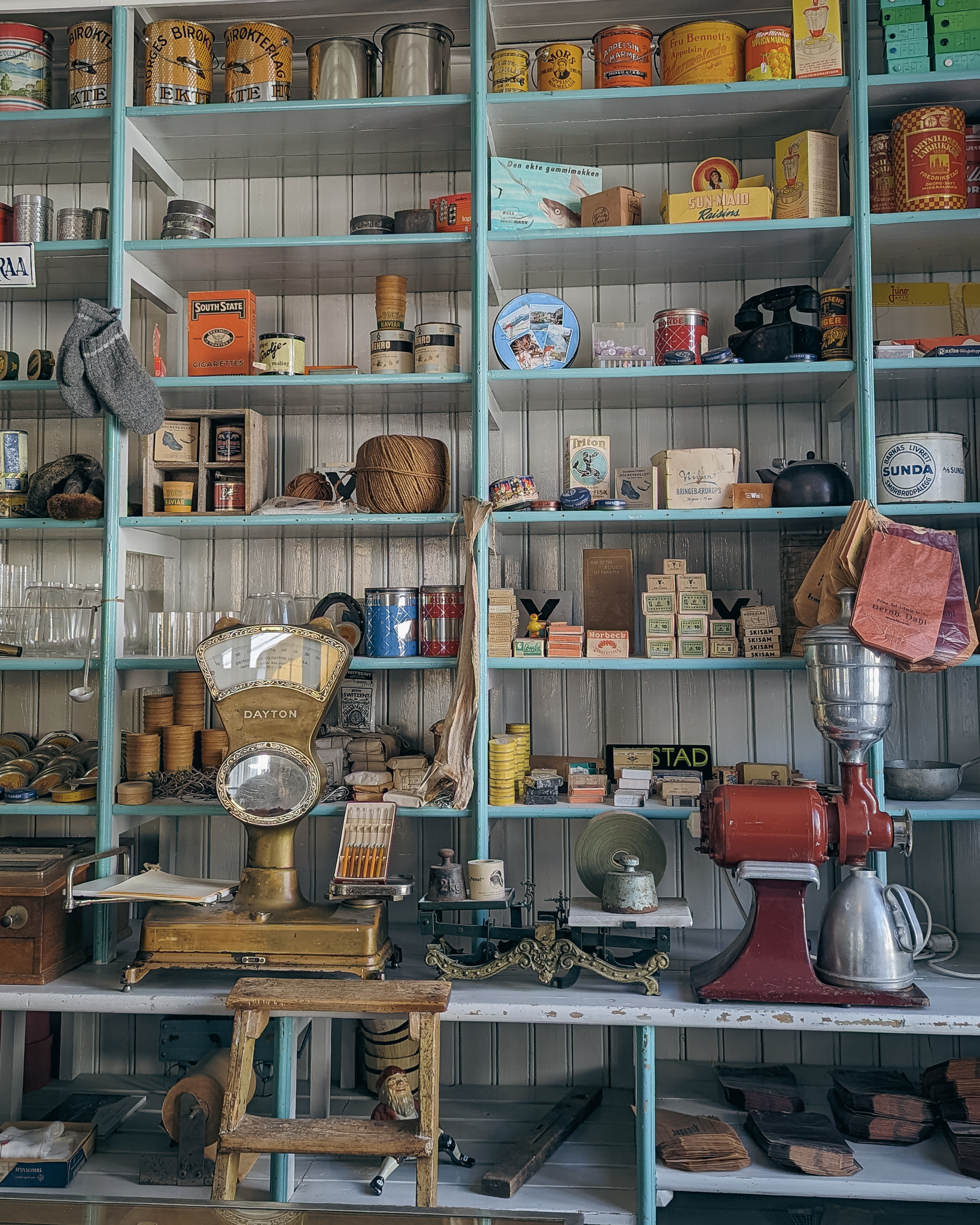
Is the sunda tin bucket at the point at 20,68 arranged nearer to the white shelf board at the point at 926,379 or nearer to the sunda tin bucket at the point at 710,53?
the sunda tin bucket at the point at 710,53

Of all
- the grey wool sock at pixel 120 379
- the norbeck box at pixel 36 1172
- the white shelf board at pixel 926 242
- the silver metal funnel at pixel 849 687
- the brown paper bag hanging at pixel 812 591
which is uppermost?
the white shelf board at pixel 926 242

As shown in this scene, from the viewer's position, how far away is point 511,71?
8.56ft

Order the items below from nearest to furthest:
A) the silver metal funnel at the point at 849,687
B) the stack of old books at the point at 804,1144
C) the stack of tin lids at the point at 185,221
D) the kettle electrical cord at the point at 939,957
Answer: the stack of old books at the point at 804,1144
the silver metal funnel at the point at 849,687
the kettle electrical cord at the point at 939,957
the stack of tin lids at the point at 185,221

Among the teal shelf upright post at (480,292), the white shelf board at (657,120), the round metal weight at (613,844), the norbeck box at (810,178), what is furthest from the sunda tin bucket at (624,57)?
the round metal weight at (613,844)

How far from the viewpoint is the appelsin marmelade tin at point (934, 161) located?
250 cm

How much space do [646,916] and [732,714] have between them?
0.87m

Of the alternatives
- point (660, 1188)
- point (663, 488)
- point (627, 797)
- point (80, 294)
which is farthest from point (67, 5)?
point (660, 1188)

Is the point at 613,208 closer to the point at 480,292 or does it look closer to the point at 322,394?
the point at 480,292

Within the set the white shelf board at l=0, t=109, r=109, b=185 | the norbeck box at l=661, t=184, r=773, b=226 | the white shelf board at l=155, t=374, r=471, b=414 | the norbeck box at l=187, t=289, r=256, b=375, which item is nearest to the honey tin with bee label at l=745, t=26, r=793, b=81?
the norbeck box at l=661, t=184, r=773, b=226

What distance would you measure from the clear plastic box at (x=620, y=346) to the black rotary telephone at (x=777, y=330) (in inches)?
9.3

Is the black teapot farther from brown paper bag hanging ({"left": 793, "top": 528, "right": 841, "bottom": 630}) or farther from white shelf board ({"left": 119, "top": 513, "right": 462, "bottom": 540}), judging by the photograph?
white shelf board ({"left": 119, "top": 513, "right": 462, "bottom": 540})

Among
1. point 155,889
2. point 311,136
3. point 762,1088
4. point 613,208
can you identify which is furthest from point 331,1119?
point 311,136

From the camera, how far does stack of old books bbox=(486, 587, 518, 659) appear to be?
8.46 feet

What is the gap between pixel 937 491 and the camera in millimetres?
2506
